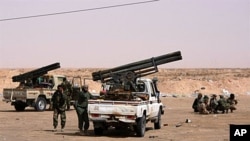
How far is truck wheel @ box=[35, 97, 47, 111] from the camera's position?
29128 millimetres

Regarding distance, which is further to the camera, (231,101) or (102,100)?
(231,101)

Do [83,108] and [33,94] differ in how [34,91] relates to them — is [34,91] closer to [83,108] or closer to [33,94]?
[33,94]

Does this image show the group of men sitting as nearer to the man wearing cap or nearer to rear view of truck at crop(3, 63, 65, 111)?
the man wearing cap

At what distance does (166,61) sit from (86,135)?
4123 mm

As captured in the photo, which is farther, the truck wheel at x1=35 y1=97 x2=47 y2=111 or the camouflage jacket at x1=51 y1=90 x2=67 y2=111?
the truck wheel at x1=35 y1=97 x2=47 y2=111

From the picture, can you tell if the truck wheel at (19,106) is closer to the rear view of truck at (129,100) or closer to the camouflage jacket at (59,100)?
the rear view of truck at (129,100)

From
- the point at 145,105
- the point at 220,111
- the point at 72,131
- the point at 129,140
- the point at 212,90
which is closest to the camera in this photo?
the point at 129,140

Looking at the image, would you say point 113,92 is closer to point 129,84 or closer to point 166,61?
point 129,84

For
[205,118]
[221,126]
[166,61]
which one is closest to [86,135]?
[166,61]

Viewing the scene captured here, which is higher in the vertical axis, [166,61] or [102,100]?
[166,61]

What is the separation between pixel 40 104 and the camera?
29.3m

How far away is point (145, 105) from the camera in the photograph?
16.7 meters

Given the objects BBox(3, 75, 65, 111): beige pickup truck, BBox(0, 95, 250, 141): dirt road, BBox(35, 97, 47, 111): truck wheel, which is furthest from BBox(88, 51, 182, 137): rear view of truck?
BBox(35, 97, 47, 111): truck wheel

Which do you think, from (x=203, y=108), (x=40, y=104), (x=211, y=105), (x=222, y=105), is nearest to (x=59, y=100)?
(x=203, y=108)
